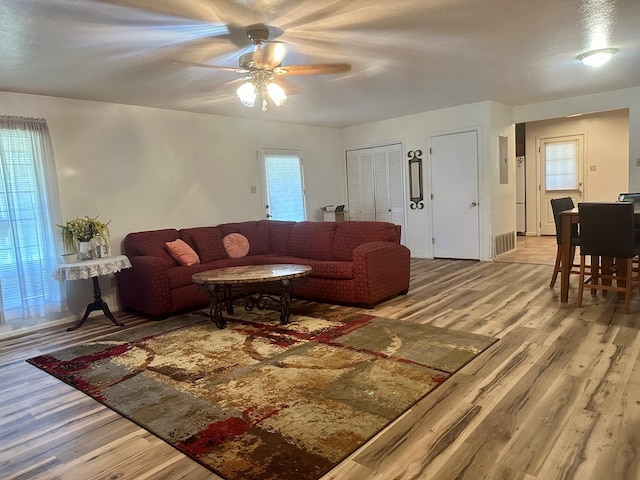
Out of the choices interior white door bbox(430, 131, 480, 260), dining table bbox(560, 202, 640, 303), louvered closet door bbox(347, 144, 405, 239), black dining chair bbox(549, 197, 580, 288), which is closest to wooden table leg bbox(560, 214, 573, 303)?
dining table bbox(560, 202, 640, 303)

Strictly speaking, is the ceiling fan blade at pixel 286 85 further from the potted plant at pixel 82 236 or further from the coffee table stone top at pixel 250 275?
the potted plant at pixel 82 236

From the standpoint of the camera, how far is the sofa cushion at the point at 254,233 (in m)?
5.74

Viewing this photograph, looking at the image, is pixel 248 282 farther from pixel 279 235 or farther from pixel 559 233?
pixel 559 233

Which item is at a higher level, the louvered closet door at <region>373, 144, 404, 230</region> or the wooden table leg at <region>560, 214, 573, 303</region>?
the louvered closet door at <region>373, 144, 404, 230</region>

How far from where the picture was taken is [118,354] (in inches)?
136

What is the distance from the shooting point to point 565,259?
4.10 meters

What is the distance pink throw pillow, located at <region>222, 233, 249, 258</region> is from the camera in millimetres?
5517

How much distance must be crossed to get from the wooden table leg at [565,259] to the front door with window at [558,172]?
17.1 ft

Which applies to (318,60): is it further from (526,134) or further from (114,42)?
(526,134)

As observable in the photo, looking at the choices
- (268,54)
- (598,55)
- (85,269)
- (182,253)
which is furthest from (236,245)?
(598,55)

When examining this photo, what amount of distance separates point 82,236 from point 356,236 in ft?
9.70

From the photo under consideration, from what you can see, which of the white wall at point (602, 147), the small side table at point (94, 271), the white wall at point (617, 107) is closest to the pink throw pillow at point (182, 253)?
the small side table at point (94, 271)

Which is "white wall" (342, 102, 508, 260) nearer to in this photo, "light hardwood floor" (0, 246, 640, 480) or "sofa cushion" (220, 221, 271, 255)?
"sofa cushion" (220, 221, 271, 255)

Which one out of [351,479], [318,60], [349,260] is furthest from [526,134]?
[351,479]
